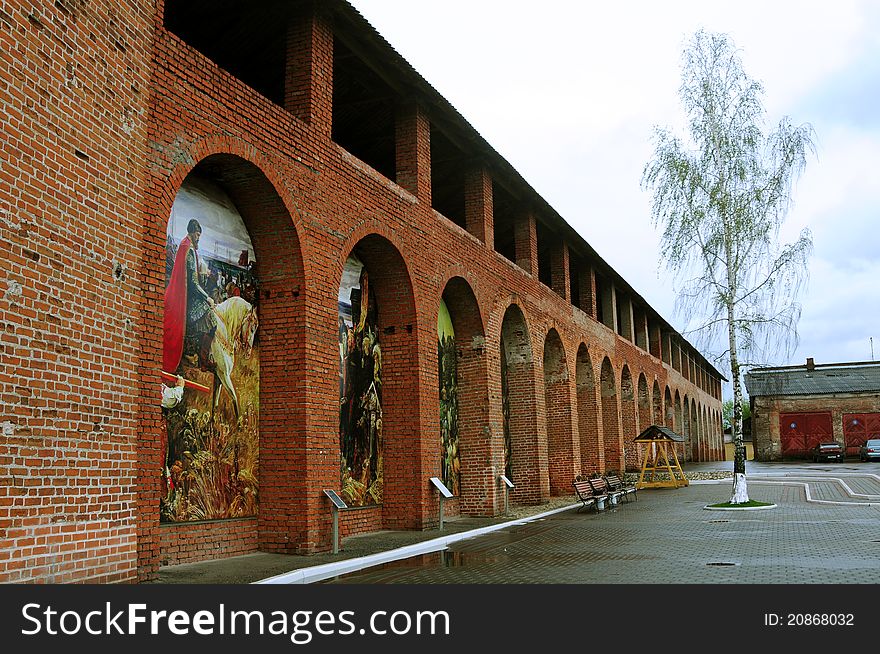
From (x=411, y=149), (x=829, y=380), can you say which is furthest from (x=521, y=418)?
(x=829, y=380)

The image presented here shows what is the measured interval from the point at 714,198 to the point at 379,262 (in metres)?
9.18

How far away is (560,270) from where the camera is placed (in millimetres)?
22266

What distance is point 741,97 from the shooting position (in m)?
18.3

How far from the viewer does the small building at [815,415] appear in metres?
45.4

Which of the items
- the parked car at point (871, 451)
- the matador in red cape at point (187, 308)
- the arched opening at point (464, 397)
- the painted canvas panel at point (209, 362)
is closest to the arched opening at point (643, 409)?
the parked car at point (871, 451)

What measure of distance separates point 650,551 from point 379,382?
17.6ft

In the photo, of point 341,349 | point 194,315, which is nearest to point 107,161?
point 194,315

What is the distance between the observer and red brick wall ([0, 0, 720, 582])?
20.2 feet

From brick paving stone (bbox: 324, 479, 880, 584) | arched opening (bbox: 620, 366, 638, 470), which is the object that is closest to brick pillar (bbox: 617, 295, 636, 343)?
arched opening (bbox: 620, 366, 638, 470)

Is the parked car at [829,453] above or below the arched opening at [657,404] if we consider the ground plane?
below

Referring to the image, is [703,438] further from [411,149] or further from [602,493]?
[411,149]

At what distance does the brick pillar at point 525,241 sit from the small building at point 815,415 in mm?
29742

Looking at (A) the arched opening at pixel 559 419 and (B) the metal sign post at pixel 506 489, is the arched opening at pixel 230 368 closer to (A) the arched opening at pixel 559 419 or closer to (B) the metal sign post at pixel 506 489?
(B) the metal sign post at pixel 506 489

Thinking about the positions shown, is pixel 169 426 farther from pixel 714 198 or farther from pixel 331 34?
pixel 714 198
